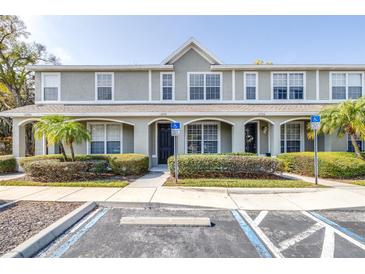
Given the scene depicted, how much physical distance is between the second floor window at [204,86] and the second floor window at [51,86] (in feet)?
29.1

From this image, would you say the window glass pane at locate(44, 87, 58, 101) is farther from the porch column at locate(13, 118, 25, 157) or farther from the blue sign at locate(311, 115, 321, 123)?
the blue sign at locate(311, 115, 321, 123)

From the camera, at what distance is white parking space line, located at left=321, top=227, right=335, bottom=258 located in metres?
3.03

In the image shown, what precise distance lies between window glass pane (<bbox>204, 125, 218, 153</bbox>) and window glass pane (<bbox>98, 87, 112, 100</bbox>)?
6718mm

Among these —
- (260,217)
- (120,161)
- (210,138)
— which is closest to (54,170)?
(120,161)

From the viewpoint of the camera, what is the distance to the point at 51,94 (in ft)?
41.3

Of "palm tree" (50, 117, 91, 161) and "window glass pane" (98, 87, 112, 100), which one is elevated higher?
"window glass pane" (98, 87, 112, 100)

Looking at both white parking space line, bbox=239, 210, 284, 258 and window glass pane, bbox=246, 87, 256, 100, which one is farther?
window glass pane, bbox=246, 87, 256, 100

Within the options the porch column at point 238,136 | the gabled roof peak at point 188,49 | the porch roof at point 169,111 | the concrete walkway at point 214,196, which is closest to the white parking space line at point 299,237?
the concrete walkway at point 214,196

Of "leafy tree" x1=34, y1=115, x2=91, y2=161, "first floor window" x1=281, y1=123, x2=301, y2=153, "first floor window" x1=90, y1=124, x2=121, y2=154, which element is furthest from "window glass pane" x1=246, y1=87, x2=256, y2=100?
"leafy tree" x1=34, y1=115, x2=91, y2=161

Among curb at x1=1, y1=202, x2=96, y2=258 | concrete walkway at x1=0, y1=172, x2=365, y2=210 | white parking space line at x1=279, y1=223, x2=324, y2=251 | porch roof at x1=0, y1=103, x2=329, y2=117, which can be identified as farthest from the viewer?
porch roof at x1=0, y1=103, x2=329, y2=117

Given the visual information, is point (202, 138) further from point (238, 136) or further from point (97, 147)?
A: point (97, 147)

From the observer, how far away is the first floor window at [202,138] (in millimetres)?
11875

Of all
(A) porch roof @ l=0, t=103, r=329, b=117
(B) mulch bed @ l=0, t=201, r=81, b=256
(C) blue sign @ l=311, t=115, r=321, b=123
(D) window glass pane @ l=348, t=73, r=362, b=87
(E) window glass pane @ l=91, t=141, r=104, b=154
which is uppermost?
(D) window glass pane @ l=348, t=73, r=362, b=87

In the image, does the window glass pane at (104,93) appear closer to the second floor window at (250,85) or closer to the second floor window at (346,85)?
the second floor window at (250,85)
